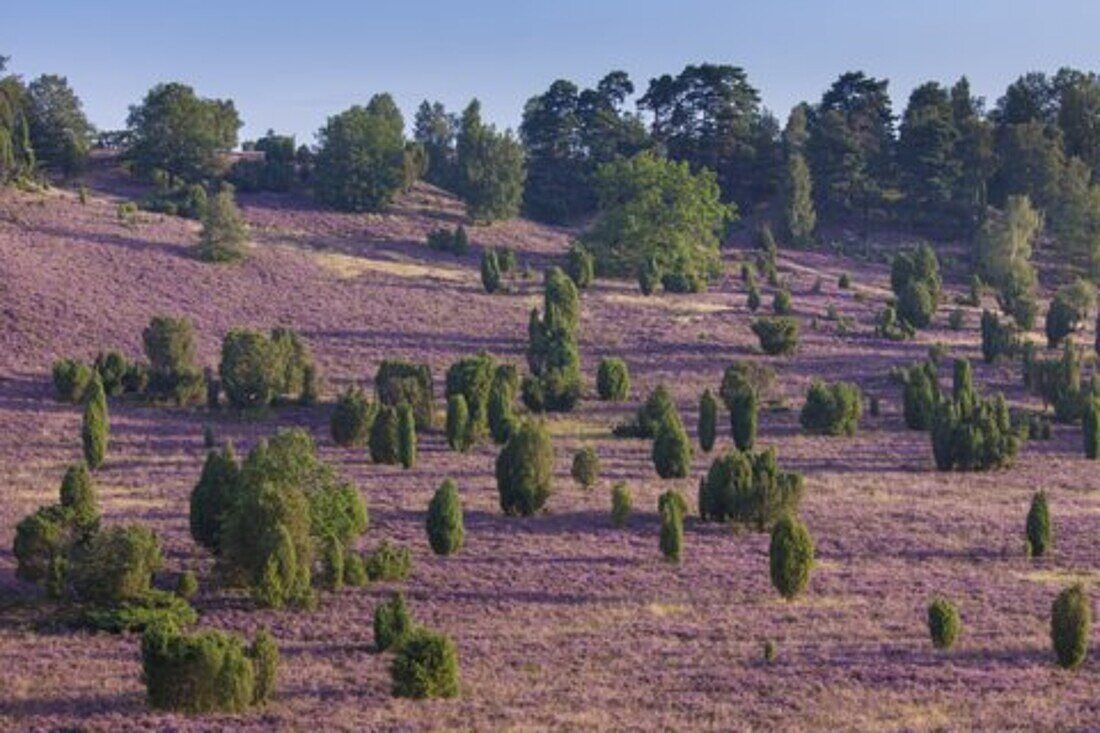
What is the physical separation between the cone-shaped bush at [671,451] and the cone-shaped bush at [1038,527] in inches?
545

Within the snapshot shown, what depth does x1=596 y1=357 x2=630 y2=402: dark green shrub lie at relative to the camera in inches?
2537

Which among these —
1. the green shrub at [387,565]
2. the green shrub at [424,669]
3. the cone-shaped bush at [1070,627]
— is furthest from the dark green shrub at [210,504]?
the cone-shaped bush at [1070,627]

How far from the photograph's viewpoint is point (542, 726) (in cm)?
2248

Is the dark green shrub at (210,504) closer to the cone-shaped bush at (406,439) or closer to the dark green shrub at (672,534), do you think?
the dark green shrub at (672,534)

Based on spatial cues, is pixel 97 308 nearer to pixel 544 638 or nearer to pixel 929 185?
pixel 544 638

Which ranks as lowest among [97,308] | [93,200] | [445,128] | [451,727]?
[451,727]

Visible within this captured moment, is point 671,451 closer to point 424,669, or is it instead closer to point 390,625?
point 390,625

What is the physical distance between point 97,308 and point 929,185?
78.3m

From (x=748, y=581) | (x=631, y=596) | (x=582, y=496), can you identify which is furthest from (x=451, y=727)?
(x=582, y=496)

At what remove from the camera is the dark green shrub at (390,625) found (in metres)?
27.4

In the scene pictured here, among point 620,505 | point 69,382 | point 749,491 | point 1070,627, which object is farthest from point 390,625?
point 69,382

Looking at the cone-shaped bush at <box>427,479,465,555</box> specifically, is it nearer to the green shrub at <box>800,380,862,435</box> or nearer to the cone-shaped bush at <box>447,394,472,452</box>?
the cone-shaped bush at <box>447,394,472,452</box>

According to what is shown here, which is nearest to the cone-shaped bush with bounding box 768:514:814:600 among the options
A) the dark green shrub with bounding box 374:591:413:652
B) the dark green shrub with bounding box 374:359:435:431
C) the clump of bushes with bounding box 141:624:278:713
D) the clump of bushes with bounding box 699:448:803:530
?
the clump of bushes with bounding box 699:448:803:530

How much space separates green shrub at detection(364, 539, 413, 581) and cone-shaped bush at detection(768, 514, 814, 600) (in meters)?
9.90
